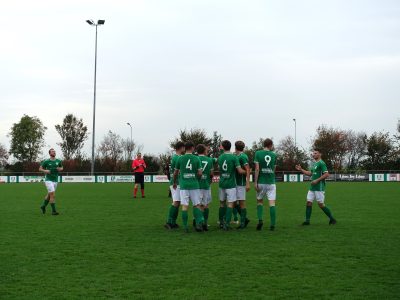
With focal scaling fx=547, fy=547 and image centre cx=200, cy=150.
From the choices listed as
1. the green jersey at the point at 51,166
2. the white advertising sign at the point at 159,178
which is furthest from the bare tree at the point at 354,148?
the green jersey at the point at 51,166

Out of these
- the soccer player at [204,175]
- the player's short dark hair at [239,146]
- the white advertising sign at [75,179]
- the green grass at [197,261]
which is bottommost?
the green grass at [197,261]

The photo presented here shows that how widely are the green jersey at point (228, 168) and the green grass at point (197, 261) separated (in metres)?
1.23

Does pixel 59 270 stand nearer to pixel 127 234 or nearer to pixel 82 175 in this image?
pixel 127 234

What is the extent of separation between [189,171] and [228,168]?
3.00 ft

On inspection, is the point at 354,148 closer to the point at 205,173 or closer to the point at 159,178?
the point at 159,178

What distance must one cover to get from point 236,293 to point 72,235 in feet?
20.1

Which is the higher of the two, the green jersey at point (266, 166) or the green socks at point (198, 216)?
the green jersey at point (266, 166)

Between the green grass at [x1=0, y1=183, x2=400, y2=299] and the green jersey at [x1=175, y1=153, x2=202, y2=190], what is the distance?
42.0 inches

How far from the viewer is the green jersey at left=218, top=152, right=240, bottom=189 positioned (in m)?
12.4

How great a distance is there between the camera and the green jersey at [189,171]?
39.8 feet

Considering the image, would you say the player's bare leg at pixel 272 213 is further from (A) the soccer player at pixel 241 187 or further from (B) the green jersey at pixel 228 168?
(B) the green jersey at pixel 228 168

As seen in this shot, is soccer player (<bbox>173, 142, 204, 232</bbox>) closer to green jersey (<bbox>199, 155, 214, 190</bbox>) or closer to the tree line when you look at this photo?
green jersey (<bbox>199, 155, 214, 190</bbox>)

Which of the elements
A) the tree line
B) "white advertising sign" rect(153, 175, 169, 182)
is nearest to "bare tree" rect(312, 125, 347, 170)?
the tree line

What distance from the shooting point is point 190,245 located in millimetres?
10188
